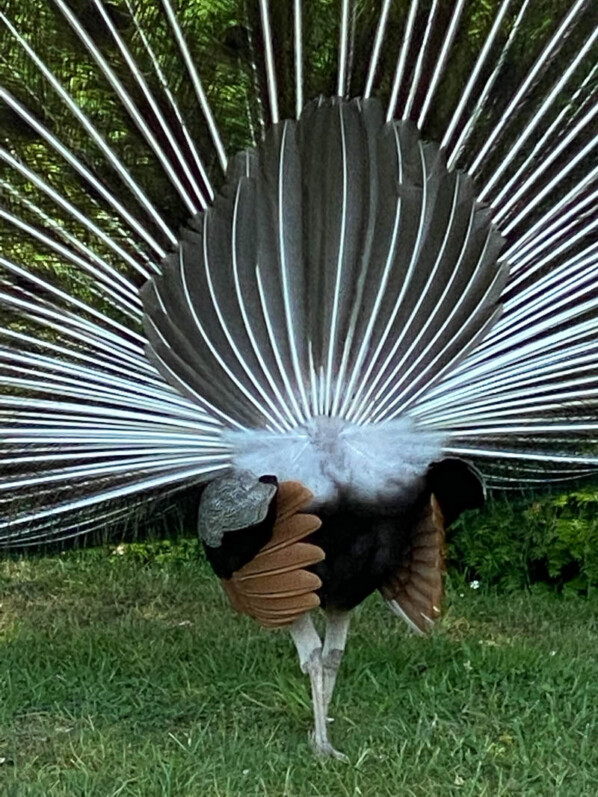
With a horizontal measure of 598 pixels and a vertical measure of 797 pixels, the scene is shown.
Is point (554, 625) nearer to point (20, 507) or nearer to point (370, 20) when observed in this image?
point (20, 507)

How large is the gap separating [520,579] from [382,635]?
108 cm

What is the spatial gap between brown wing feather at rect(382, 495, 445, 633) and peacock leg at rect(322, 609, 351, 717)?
0.19 meters

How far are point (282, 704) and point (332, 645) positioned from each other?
0.53 metres

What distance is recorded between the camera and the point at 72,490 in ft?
11.8

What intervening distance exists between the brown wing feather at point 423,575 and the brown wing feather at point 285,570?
381mm

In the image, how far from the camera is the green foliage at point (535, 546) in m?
5.44

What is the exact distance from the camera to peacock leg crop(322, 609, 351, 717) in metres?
3.52

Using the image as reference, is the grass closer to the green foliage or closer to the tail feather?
the green foliage

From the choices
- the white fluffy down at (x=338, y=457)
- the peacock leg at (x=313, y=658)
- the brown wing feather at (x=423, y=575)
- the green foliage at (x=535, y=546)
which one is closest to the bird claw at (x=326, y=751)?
the peacock leg at (x=313, y=658)

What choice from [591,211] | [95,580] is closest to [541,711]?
[591,211]

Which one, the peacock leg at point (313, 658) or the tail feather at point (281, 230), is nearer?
the tail feather at point (281, 230)

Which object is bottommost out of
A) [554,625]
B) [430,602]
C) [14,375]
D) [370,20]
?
[554,625]

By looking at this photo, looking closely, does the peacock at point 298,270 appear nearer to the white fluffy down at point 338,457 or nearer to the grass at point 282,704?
the white fluffy down at point 338,457

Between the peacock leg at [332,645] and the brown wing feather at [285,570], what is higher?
the brown wing feather at [285,570]
